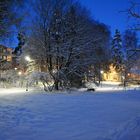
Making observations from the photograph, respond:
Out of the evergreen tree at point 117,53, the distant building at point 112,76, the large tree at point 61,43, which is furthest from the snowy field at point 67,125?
the distant building at point 112,76

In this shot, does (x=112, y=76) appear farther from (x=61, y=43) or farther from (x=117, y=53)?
(x=61, y=43)

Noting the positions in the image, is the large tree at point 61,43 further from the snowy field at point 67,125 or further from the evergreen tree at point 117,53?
the evergreen tree at point 117,53

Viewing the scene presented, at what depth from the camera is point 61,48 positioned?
101ft

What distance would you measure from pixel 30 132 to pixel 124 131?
2.83 metres

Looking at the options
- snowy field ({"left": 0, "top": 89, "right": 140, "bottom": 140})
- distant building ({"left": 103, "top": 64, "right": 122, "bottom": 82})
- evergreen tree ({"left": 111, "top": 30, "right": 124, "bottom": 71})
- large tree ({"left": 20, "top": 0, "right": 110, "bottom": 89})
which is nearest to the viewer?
snowy field ({"left": 0, "top": 89, "right": 140, "bottom": 140})

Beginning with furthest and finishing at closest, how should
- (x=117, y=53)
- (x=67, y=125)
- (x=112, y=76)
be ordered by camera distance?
(x=112, y=76) < (x=117, y=53) < (x=67, y=125)

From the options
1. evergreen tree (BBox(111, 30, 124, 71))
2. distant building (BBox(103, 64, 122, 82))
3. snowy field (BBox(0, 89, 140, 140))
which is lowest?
snowy field (BBox(0, 89, 140, 140))

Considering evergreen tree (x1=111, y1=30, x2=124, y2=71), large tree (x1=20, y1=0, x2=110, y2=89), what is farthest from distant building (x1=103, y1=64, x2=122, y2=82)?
large tree (x1=20, y1=0, x2=110, y2=89)

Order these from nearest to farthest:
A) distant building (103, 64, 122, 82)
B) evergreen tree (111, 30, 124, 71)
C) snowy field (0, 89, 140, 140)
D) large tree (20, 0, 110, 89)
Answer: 1. snowy field (0, 89, 140, 140)
2. large tree (20, 0, 110, 89)
3. evergreen tree (111, 30, 124, 71)
4. distant building (103, 64, 122, 82)

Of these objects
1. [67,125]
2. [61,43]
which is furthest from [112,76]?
[67,125]

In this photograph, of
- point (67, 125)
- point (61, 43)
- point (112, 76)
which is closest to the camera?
point (67, 125)

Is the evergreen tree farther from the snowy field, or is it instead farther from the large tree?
the snowy field

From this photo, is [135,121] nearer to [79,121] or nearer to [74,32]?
[79,121]

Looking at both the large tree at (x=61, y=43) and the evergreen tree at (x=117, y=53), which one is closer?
the large tree at (x=61, y=43)
